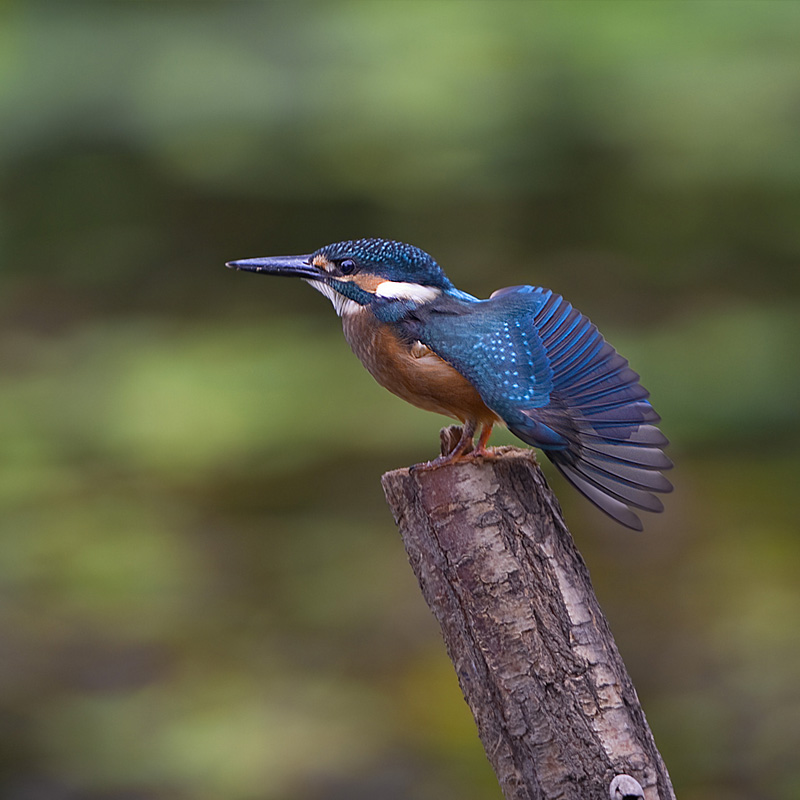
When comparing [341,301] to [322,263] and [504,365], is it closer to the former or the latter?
[322,263]

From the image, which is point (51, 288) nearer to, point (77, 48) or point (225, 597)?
point (77, 48)

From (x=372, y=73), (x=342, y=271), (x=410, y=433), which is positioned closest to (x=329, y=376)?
(x=410, y=433)

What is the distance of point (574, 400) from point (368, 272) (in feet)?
2.00

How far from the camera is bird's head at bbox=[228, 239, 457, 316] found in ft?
7.97

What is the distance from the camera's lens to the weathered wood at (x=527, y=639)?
1.94 meters

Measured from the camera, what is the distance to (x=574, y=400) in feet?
7.20

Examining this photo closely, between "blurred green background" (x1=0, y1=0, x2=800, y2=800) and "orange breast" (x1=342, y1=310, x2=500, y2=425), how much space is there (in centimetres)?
312

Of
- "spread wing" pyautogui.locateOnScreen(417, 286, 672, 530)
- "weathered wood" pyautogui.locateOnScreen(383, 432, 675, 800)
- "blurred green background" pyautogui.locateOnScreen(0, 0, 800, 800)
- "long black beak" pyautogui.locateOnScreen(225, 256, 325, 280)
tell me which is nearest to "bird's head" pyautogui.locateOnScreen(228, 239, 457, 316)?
"long black beak" pyautogui.locateOnScreen(225, 256, 325, 280)

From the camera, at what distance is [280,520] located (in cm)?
680

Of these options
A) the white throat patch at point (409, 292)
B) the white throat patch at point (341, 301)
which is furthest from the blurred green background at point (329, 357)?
the white throat patch at point (409, 292)

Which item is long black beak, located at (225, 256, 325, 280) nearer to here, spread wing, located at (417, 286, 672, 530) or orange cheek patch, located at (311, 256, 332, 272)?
orange cheek patch, located at (311, 256, 332, 272)

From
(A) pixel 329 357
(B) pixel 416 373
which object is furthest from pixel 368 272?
(A) pixel 329 357

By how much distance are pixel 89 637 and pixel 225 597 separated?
31.3 inches

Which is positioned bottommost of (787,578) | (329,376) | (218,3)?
(787,578)
